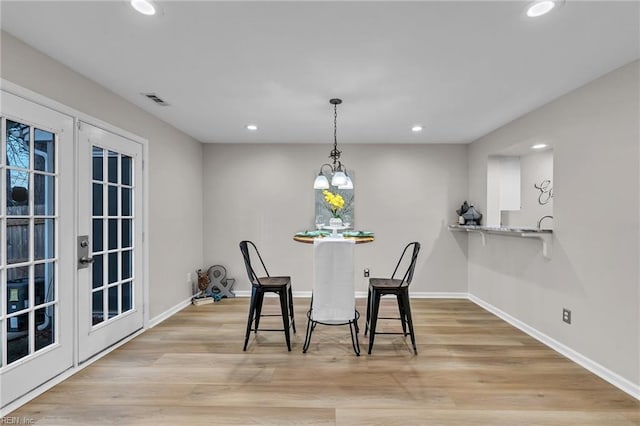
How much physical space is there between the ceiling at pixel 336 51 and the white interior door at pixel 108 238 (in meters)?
0.58

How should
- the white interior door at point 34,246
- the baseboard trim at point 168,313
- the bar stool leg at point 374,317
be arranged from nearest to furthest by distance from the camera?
the white interior door at point 34,246, the bar stool leg at point 374,317, the baseboard trim at point 168,313

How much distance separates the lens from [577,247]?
2.66 metres

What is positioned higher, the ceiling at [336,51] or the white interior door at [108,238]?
the ceiling at [336,51]

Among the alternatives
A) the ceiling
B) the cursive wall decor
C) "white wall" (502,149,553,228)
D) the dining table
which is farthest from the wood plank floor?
the ceiling

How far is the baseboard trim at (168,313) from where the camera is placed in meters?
3.47

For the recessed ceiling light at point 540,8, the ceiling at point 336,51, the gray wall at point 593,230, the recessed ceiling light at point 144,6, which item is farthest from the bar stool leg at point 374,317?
the recessed ceiling light at point 144,6

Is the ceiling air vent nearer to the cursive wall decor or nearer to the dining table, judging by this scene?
the dining table

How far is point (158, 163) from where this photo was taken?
357 centimetres

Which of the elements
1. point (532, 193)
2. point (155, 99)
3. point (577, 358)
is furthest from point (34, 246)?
point (532, 193)

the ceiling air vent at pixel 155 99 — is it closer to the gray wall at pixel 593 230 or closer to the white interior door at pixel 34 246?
the white interior door at pixel 34 246

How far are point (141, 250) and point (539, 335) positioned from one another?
4069mm

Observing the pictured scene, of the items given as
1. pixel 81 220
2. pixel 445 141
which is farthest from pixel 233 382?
pixel 445 141

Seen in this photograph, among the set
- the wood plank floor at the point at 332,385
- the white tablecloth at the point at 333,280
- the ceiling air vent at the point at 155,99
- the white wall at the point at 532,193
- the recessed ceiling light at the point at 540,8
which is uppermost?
the ceiling air vent at the point at 155,99

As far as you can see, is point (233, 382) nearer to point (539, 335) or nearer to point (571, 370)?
point (571, 370)
